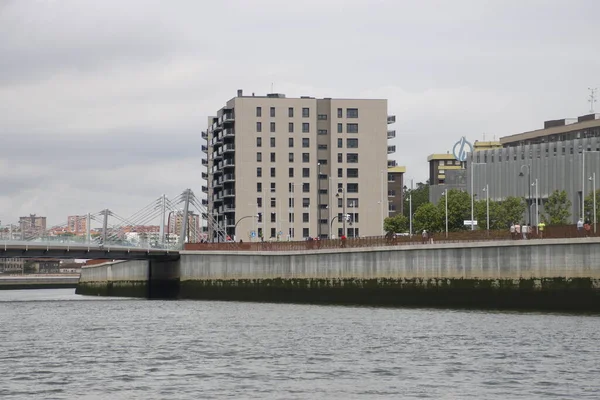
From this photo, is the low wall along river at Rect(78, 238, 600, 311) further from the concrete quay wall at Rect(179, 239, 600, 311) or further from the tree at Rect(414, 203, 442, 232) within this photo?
the tree at Rect(414, 203, 442, 232)

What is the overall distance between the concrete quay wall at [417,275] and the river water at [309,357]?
398cm

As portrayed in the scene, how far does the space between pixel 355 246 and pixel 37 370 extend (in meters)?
64.8

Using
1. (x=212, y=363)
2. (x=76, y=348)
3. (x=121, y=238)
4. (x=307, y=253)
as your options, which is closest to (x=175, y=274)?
(x=121, y=238)

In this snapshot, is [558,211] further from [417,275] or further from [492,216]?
[417,275]

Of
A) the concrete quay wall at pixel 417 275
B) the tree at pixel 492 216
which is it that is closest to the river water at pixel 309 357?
the concrete quay wall at pixel 417 275

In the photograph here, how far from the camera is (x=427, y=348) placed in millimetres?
65625

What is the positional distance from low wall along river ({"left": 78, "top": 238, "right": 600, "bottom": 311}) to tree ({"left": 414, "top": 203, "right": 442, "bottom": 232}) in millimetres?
45078

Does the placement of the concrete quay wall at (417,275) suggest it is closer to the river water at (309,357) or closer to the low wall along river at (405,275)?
the low wall along river at (405,275)

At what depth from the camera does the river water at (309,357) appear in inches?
1970

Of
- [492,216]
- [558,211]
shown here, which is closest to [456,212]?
[492,216]

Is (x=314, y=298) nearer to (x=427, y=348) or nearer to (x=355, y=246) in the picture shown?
(x=355, y=246)

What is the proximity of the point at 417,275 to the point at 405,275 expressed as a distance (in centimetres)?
218

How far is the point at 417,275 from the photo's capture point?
351ft

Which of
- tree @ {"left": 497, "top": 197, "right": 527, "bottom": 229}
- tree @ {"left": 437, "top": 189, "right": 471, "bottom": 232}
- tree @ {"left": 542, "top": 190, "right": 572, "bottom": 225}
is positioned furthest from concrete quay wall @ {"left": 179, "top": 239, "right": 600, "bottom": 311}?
tree @ {"left": 497, "top": 197, "right": 527, "bottom": 229}
